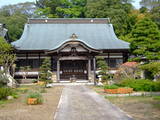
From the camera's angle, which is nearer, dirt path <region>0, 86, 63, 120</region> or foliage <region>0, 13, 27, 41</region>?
dirt path <region>0, 86, 63, 120</region>

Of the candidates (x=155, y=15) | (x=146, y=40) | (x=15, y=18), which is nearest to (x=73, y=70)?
(x=146, y=40)

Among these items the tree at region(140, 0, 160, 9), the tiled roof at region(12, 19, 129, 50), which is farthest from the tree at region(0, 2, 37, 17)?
the tiled roof at region(12, 19, 129, 50)

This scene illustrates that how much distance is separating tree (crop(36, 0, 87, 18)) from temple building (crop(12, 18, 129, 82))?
15490mm

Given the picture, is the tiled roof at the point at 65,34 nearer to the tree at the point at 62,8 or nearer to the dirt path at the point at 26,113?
the tree at the point at 62,8

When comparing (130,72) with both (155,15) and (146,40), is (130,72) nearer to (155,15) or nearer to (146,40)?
(146,40)

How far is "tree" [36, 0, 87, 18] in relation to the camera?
4680 centimetres

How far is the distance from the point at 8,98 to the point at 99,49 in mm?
14776

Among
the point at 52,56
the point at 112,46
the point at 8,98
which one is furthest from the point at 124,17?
the point at 8,98

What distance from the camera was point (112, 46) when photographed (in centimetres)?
2755

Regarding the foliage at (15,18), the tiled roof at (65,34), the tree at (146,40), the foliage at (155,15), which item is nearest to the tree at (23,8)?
the foliage at (15,18)

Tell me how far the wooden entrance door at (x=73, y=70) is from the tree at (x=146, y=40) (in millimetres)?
7415

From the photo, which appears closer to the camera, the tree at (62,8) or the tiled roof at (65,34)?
the tiled roof at (65,34)

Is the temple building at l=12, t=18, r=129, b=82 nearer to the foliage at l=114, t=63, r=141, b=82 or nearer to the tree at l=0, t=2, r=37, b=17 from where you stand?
the foliage at l=114, t=63, r=141, b=82

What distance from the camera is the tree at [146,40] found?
68.8ft
